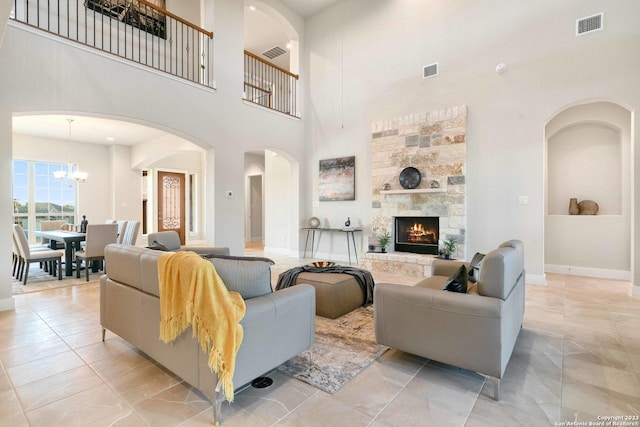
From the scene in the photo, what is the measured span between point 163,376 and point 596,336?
375cm

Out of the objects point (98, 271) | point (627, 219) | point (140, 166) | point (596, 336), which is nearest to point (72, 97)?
point (98, 271)

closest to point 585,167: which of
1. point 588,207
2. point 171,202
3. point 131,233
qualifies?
point 588,207

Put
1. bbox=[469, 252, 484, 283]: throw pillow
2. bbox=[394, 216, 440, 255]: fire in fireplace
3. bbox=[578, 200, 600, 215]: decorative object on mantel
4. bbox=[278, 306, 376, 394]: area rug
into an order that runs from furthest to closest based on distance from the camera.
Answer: bbox=[394, 216, 440, 255]: fire in fireplace, bbox=[578, 200, 600, 215]: decorative object on mantel, bbox=[469, 252, 484, 283]: throw pillow, bbox=[278, 306, 376, 394]: area rug

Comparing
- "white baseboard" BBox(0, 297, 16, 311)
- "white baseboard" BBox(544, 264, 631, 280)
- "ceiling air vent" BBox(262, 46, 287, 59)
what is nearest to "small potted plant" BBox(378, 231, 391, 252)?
"white baseboard" BBox(544, 264, 631, 280)

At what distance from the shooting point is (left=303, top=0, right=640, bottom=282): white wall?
14.9 ft

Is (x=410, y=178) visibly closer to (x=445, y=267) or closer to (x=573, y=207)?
(x=445, y=267)

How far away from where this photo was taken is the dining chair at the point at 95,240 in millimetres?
5191

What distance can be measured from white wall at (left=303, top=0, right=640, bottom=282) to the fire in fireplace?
24.8 inches

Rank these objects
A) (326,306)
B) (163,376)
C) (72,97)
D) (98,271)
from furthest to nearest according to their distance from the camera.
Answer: (98,271), (72,97), (326,306), (163,376)

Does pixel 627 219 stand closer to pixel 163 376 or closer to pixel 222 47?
pixel 163 376

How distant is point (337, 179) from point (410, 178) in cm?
180

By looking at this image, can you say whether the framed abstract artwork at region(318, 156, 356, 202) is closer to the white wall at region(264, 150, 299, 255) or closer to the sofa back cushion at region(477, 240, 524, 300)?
the white wall at region(264, 150, 299, 255)

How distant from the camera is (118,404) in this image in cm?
191

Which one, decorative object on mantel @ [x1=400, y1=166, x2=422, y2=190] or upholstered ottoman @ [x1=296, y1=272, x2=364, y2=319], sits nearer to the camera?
upholstered ottoman @ [x1=296, y1=272, x2=364, y2=319]
